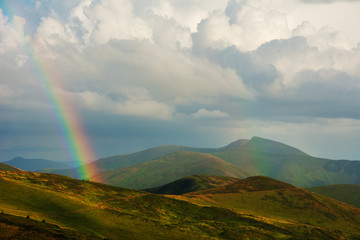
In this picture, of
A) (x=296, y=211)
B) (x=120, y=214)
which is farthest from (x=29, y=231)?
(x=296, y=211)

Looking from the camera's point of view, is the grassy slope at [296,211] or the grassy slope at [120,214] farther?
the grassy slope at [296,211]

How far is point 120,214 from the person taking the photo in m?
108

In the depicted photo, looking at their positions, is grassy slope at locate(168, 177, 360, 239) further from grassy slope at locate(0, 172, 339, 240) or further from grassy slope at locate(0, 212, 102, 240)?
grassy slope at locate(0, 212, 102, 240)

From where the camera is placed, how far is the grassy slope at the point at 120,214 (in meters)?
89.6

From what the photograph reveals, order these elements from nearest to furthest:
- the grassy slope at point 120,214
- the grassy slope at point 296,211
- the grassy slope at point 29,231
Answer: the grassy slope at point 29,231 → the grassy slope at point 120,214 → the grassy slope at point 296,211

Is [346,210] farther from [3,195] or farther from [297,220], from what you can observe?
[3,195]

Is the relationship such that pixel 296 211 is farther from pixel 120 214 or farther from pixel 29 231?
pixel 29 231

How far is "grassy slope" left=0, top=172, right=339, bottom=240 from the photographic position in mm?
89562

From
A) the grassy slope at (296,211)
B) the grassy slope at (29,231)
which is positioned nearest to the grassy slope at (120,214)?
the grassy slope at (29,231)

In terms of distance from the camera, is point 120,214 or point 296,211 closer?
point 120,214

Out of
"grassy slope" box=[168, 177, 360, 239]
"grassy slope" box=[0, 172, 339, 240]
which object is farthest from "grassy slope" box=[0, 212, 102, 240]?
"grassy slope" box=[168, 177, 360, 239]

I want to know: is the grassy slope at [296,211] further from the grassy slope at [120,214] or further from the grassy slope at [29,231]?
the grassy slope at [29,231]

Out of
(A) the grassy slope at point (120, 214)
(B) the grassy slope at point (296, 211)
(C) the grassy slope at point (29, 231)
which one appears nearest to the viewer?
(C) the grassy slope at point (29, 231)

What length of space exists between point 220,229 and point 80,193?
6279 centimetres
